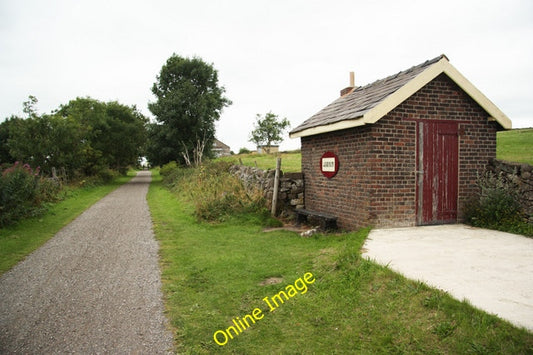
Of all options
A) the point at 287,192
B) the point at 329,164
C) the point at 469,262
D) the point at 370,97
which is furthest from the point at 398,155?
the point at 287,192

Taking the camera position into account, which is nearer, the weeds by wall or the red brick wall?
the weeds by wall

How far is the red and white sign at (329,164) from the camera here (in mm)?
9031

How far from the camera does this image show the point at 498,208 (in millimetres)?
7473

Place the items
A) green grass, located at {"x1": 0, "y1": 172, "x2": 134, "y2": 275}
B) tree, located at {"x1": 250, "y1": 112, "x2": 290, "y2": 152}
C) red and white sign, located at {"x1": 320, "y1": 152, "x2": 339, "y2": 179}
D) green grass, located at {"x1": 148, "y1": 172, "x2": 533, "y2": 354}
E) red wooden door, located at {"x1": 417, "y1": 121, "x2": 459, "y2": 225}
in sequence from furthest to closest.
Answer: tree, located at {"x1": 250, "y1": 112, "x2": 290, "y2": 152}, red and white sign, located at {"x1": 320, "y1": 152, "x2": 339, "y2": 179}, red wooden door, located at {"x1": 417, "y1": 121, "x2": 459, "y2": 225}, green grass, located at {"x1": 0, "y1": 172, "x2": 134, "y2": 275}, green grass, located at {"x1": 148, "y1": 172, "x2": 533, "y2": 354}

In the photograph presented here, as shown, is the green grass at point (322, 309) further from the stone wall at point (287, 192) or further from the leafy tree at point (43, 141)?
the leafy tree at point (43, 141)

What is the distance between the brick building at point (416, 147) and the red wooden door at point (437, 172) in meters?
Answer: 0.02

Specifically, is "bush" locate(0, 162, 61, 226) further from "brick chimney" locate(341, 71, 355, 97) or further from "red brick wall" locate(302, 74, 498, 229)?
"brick chimney" locate(341, 71, 355, 97)

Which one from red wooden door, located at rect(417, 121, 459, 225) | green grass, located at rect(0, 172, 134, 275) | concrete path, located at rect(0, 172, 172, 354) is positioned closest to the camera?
concrete path, located at rect(0, 172, 172, 354)

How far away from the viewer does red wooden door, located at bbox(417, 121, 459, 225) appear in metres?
8.03

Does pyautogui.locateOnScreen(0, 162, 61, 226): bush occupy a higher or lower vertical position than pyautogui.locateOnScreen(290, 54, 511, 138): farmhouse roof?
lower

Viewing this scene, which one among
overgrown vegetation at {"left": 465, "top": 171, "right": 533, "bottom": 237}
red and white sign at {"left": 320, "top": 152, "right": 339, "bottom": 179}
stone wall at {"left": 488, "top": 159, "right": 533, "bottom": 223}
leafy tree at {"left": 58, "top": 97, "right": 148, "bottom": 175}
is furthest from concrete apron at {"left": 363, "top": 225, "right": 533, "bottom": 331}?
leafy tree at {"left": 58, "top": 97, "right": 148, "bottom": 175}

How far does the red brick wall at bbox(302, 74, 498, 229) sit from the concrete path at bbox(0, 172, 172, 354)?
470 cm

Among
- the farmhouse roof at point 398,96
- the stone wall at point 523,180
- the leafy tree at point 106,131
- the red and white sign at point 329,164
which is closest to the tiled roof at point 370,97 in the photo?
the farmhouse roof at point 398,96

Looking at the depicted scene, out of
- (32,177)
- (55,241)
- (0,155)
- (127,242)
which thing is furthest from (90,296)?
(0,155)
